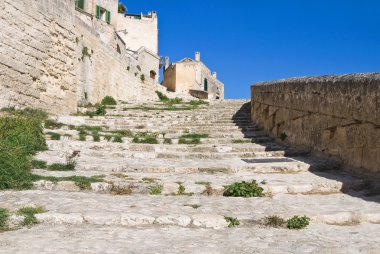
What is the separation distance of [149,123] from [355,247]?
8.64 meters

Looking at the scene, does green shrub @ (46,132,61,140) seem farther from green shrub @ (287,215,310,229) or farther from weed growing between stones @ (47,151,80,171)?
green shrub @ (287,215,310,229)

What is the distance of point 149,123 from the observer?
11422mm

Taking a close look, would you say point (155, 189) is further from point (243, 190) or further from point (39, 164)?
point (39, 164)

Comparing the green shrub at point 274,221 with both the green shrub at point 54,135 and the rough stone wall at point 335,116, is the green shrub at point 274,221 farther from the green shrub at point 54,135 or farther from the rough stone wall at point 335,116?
the green shrub at point 54,135

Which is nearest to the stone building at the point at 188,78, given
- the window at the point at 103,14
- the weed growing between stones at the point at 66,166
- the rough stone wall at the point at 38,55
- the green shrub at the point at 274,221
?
the window at the point at 103,14

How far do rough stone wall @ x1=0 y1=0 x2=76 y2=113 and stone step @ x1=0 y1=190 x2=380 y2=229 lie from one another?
201 inches

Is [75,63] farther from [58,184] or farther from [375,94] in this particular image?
[375,94]

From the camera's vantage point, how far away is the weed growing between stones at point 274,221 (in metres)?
3.93

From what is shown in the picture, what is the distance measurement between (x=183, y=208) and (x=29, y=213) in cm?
162

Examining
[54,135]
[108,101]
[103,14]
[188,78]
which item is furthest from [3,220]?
[188,78]

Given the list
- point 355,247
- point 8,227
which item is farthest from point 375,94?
point 8,227

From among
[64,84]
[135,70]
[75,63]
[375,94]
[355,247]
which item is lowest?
[355,247]

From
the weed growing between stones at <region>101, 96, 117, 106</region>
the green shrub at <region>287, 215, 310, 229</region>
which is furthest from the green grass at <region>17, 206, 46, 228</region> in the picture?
the weed growing between stones at <region>101, 96, 117, 106</region>

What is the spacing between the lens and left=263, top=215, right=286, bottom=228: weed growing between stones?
3.93 m
